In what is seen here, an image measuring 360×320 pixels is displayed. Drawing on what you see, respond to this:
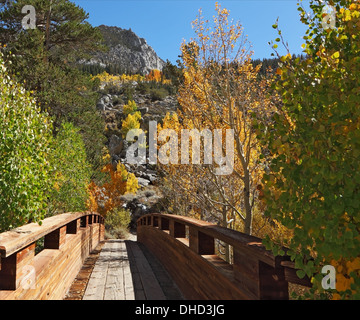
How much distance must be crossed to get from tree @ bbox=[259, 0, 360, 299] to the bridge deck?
3.39 m

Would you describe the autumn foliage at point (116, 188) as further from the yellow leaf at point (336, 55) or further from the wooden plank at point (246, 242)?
the yellow leaf at point (336, 55)

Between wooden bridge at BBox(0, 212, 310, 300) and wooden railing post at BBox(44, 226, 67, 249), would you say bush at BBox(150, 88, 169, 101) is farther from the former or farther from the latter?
wooden railing post at BBox(44, 226, 67, 249)

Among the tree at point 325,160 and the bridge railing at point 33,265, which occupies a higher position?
the tree at point 325,160

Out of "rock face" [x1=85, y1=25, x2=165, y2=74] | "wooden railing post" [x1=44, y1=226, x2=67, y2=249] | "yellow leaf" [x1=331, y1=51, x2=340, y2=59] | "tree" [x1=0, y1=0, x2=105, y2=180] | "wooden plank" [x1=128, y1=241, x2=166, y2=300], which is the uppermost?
"rock face" [x1=85, y1=25, x2=165, y2=74]

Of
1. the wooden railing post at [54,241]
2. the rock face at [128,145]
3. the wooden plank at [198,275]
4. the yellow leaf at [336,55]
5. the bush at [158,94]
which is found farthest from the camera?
the bush at [158,94]

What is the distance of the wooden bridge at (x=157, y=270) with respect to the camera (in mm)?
2363

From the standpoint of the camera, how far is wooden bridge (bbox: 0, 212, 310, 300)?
2363mm

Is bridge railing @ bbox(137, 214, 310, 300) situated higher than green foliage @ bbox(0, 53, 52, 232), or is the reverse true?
green foliage @ bbox(0, 53, 52, 232)

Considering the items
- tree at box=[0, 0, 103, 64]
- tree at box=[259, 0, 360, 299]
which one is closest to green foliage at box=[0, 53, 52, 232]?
tree at box=[259, 0, 360, 299]

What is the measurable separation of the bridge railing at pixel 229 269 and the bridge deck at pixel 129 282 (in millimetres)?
294

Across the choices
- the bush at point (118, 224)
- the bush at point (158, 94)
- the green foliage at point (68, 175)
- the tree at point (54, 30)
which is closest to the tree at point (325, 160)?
the green foliage at point (68, 175)

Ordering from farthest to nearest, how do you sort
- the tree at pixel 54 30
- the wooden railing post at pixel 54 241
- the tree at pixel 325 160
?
the tree at pixel 54 30
the wooden railing post at pixel 54 241
the tree at pixel 325 160

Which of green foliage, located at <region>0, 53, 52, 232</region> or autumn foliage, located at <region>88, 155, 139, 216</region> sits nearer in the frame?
green foliage, located at <region>0, 53, 52, 232</region>

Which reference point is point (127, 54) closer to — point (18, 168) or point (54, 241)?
point (18, 168)
